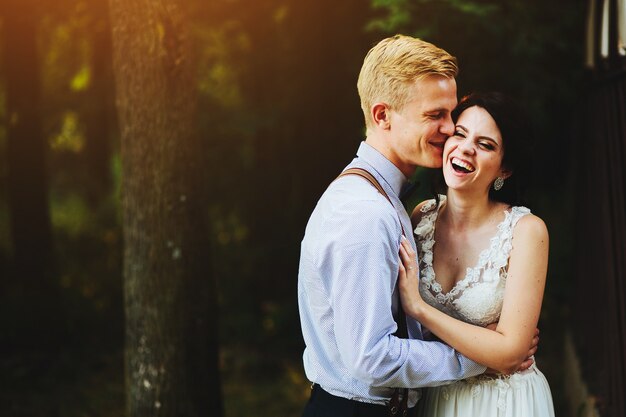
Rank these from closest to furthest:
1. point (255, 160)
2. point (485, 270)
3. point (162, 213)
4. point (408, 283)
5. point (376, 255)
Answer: point (376, 255) → point (408, 283) → point (485, 270) → point (162, 213) → point (255, 160)

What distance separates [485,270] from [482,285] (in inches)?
2.5

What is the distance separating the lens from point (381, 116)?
3.00 m

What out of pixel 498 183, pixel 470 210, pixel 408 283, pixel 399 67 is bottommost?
pixel 408 283

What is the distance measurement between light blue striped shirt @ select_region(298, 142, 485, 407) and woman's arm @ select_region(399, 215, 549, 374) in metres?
0.06

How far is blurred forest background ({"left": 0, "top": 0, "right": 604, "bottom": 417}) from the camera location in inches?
253

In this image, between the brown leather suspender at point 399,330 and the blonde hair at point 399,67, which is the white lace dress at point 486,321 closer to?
the brown leather suspender at point 399,330

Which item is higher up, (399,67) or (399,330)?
(399,67)

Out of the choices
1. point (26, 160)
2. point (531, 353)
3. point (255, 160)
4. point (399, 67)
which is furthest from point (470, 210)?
A: point (26, 160)

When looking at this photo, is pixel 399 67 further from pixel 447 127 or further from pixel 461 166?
pixel 461 166

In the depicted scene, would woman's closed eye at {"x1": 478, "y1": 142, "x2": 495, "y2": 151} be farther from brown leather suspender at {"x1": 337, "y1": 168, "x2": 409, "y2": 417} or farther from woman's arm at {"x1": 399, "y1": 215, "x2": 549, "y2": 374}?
brown leather suspender at {"x1": 337, "y1": 168, "x2": 409, "y2": 417}

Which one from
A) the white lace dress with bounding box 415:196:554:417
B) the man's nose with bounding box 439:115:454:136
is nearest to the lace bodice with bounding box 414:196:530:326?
the white lace dress with bounding box 415:196:554:417

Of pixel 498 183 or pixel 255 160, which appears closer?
pixel 498 183

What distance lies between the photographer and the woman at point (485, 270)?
9.49ft

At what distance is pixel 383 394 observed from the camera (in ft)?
9.44
